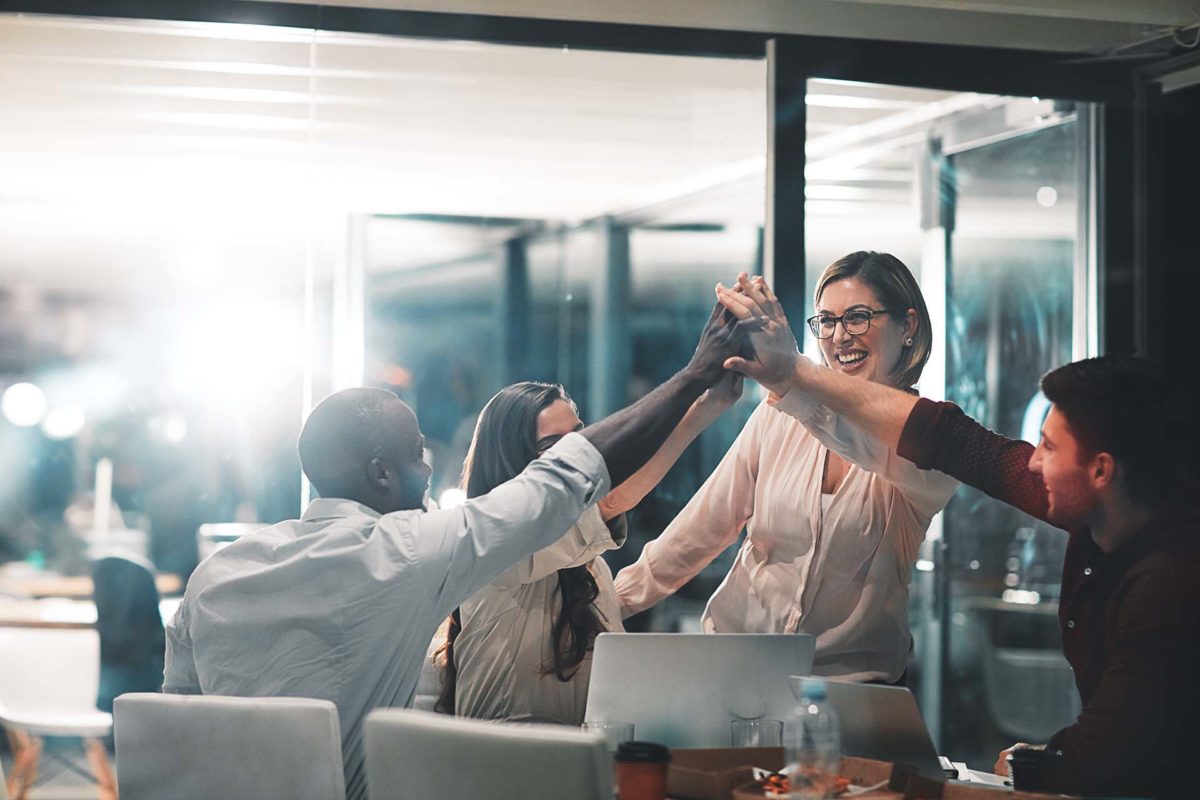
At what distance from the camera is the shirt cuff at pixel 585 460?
98.5 inches

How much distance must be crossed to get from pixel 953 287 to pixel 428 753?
320cm

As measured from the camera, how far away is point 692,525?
11.2 ft

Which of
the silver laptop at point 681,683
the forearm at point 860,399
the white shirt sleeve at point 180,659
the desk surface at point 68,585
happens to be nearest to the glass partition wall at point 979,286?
the forearm at point 860,399

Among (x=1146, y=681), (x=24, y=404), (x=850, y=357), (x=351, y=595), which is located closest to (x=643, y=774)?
(x=351, y=595)

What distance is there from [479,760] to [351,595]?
0.57m

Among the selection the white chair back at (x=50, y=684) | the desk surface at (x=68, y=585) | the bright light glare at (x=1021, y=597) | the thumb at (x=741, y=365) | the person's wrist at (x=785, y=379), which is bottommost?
the white chair back at (x=50, y=684)

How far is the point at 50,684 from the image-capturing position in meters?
4.48

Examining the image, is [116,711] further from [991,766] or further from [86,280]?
[991,766]

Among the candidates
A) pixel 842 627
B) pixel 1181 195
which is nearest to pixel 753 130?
pixel 1181 195

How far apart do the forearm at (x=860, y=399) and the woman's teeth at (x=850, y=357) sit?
9.1 inches

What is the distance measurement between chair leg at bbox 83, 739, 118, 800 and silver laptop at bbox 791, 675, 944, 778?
126 inches

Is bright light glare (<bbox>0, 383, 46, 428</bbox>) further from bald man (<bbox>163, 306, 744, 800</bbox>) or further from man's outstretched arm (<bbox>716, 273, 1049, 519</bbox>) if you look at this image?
man's outstretched arm (<bbox>716, 273, 1049, 519</bbox>)

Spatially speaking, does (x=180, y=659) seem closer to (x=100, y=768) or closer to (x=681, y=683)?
(x=681, y=683)

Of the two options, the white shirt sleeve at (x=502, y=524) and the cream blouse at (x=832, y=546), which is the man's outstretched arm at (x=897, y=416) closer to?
the cream blouse at (x=832, y=546)
